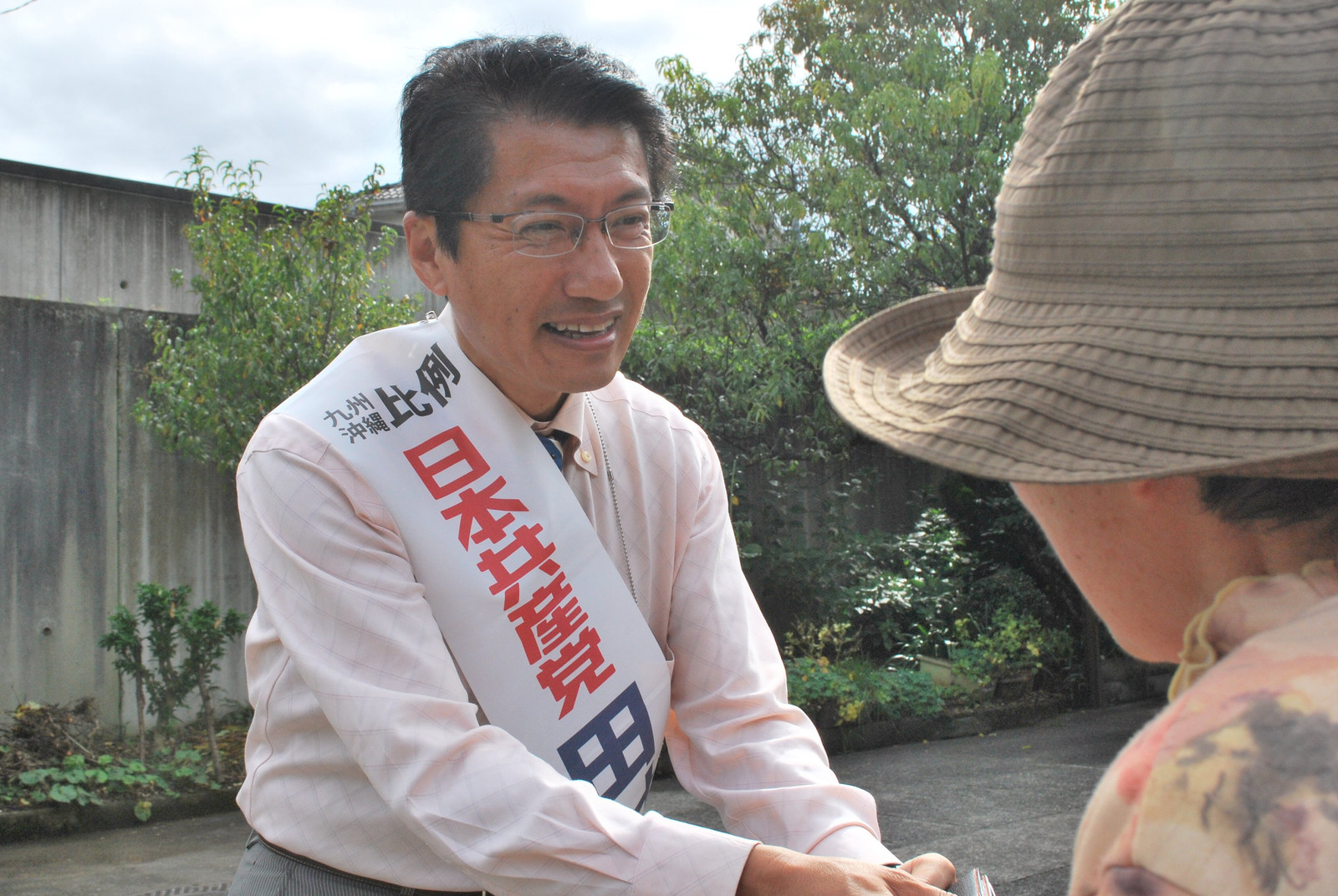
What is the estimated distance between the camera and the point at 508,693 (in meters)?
1.70

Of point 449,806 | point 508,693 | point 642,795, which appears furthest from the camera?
point 642,795

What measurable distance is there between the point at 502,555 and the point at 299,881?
0.56 metres

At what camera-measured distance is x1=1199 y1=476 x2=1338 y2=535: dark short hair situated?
2.52 feet

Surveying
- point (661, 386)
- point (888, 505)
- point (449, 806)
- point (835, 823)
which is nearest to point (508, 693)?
point (449, 806)

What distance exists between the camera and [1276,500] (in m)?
0.77

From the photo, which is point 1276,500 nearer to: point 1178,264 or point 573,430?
point 1178,264

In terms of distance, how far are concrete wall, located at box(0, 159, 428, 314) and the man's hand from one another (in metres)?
7.09

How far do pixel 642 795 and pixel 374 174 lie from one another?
15.5 ft

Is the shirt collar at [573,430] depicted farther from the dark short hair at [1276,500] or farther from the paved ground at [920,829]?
the paved ground at [920,829]

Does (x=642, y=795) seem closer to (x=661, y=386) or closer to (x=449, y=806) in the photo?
(x=449, y=806)

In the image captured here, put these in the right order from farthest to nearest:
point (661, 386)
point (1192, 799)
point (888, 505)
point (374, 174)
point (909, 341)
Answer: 1. point (888, 505)
2. point (661, 386)
3. point (374, 174)
4. point (909, 341)
5. point (1192, 799)

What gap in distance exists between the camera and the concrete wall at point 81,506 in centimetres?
554

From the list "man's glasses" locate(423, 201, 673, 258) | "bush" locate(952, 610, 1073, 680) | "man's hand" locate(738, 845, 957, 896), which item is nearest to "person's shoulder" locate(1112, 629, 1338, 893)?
"man's hand" locate(738, 845, 957, 896)

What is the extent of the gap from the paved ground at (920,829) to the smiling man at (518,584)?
Answer: 113 inches
